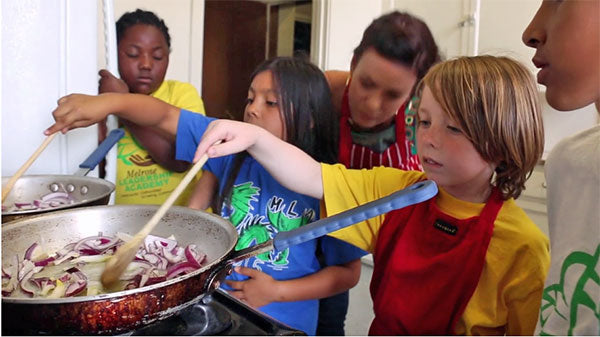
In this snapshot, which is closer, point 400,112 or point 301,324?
point 301,324

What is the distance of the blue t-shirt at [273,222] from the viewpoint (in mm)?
745

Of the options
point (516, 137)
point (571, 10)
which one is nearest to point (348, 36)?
point (516, 137)

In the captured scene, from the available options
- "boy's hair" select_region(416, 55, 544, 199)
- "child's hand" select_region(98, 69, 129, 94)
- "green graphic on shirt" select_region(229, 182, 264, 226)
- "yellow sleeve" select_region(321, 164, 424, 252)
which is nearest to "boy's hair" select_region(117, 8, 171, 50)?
"child's hand" select_region(98, 69, 129, 94)

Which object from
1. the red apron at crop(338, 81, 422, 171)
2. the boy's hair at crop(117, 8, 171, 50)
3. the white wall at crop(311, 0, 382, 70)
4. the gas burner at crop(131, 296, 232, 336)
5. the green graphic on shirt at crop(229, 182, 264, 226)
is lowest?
the gas burner at crop(131, 296, 232, 336)

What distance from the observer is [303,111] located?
83 cm

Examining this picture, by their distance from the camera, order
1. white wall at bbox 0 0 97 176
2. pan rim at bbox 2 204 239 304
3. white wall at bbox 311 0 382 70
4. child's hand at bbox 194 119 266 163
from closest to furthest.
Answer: pan rim at bbox 2 204 239 304, child's hand at bbox 194 119 266 163, white wall at bbox 0 0 97 176, white wall at bbox 311 0 382 70

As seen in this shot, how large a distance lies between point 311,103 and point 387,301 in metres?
0.37

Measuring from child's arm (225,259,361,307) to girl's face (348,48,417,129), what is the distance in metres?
0.28

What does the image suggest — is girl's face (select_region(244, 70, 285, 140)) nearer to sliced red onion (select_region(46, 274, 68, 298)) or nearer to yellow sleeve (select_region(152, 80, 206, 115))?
yellow sleeve (select_region(152, 80, 206, 115))

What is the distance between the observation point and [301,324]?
80 centimetres

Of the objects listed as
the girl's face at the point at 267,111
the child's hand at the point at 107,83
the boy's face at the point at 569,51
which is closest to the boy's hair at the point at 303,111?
the girl's face at the point at 267,111

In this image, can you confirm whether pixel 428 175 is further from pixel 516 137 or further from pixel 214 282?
pixel 214 282

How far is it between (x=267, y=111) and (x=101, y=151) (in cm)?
27

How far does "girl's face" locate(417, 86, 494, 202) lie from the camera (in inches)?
23.1
